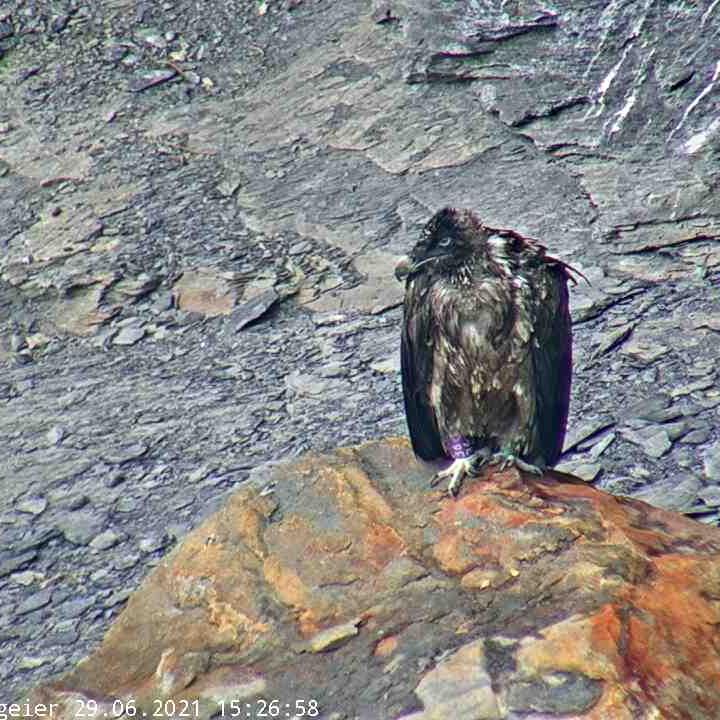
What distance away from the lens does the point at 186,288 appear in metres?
9.29

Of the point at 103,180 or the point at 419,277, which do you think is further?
the point at 103,180

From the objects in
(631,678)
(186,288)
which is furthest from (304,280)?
(631,678)

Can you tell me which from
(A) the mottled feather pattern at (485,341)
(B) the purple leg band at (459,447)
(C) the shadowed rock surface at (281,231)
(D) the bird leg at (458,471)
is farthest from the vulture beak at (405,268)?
(C) the shadowed rock surface at (281,231)

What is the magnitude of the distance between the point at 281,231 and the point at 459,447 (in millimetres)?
4023

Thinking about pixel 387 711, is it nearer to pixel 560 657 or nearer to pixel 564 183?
pixel 560 657

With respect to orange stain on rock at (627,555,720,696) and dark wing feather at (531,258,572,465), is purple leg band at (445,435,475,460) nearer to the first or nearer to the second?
dark wing feather at (531,258,572,465)

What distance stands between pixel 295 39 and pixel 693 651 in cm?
824

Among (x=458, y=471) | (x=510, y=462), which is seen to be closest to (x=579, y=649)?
(x=458, y=471)

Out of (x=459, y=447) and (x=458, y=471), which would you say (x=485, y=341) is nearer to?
(x=459, y=447)

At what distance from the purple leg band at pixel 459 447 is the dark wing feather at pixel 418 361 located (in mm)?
49

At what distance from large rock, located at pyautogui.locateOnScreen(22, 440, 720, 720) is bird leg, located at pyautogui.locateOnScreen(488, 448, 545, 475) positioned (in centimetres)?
28

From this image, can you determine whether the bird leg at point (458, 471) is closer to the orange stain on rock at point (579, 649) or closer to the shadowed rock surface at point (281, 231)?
the orange stain on rock at point (579, 649)

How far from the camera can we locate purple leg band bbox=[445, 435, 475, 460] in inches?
231

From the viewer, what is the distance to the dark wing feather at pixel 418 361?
6227 millimetres
